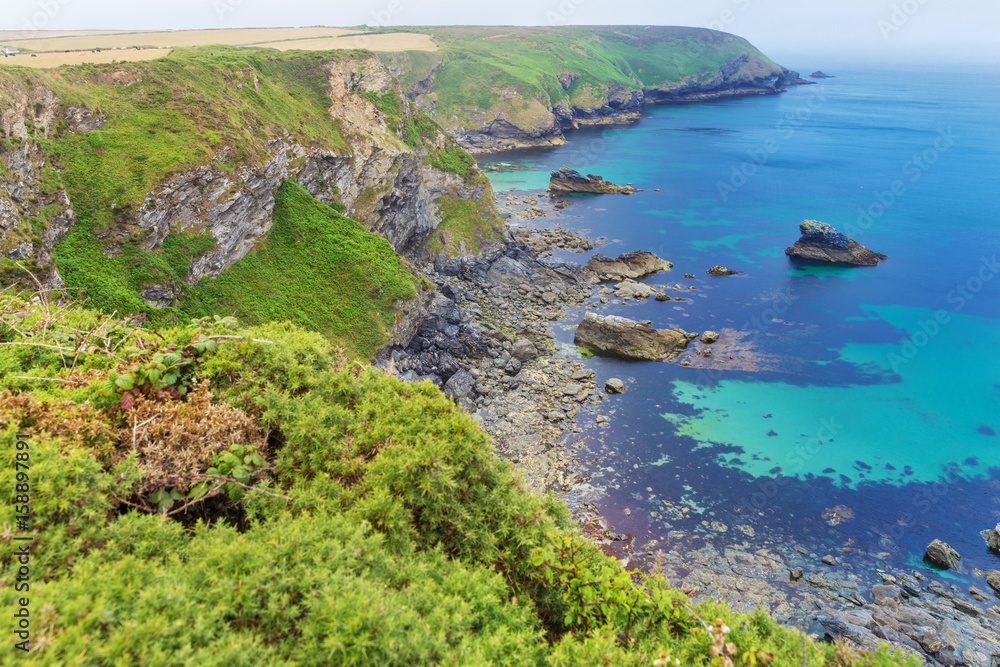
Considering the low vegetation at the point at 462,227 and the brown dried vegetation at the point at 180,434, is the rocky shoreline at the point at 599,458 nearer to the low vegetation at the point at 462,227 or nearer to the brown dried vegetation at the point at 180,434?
the low vegetation at the point at 462,227

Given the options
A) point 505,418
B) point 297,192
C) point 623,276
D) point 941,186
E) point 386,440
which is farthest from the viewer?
point 941,186

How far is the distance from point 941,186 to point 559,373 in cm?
8269

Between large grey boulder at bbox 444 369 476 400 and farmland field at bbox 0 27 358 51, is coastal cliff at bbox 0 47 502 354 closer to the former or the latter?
large grey boulder at bbox 444 369 476 400

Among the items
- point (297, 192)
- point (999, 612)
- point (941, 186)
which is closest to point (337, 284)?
point (297, 192)

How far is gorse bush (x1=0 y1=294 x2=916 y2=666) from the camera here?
532 centimetres

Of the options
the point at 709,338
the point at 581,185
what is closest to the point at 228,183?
the point at 709,338

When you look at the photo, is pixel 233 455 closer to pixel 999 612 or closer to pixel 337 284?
pixel 337 284

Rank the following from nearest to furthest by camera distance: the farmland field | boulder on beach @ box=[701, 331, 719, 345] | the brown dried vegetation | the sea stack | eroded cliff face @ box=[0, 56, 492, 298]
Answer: the brown dried vegetation, eroded cliff face @ box=[0, 56, 492, 298], boulder on beach @ box=[701, 331, 719, 345], the sea stack, the farmland field

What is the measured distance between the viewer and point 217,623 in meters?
5.25

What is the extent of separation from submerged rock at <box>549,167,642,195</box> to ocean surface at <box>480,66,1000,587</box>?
2710 millimetres

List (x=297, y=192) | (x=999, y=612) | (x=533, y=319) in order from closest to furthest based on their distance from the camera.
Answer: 1. (x=999, y=612)
2. (x=297, y=192)
3. (x=533, y=319)

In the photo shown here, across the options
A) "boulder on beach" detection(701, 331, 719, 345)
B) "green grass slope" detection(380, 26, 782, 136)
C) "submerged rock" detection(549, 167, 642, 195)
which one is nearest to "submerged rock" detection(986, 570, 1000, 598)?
"boulder on beach" detection(701, 331, 719, 345)

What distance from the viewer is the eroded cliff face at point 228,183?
2439 cm

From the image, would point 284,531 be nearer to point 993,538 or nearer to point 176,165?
point 176,165
